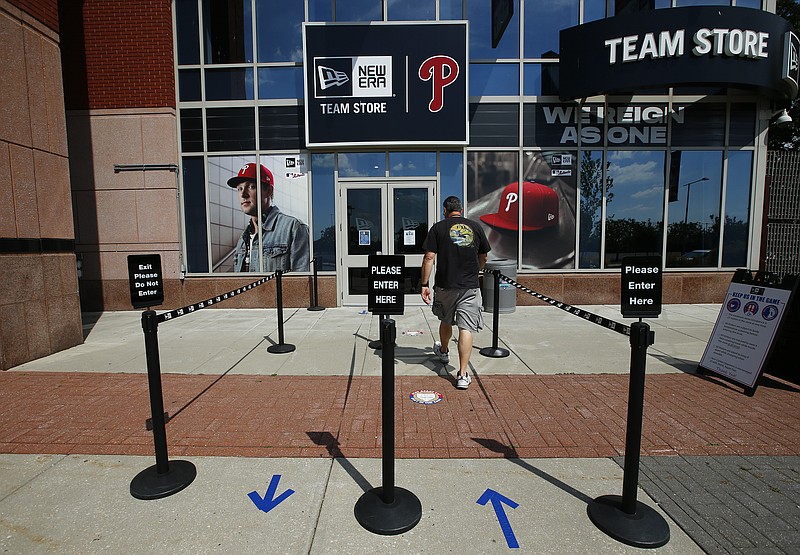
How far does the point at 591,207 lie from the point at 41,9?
10651mm

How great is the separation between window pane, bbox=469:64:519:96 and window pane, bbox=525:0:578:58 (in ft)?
1.81

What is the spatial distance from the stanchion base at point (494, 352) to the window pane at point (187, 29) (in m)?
8.94

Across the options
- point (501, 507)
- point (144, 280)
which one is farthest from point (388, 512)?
point (144, 280)

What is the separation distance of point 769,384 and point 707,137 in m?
7.08

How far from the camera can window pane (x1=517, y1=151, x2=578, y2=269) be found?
971cm

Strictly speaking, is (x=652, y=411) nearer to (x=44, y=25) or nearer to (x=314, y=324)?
(x=314, y=324)

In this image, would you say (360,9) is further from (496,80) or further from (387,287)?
(387,287)

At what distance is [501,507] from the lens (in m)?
2.73

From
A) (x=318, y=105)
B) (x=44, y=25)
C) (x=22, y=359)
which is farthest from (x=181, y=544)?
(x=318, y=105)

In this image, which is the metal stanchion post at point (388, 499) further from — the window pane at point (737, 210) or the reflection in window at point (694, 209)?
the window pane at point (737, 210)

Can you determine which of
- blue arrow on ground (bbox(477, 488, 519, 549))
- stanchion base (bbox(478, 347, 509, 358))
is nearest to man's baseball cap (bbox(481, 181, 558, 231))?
stanchion base (bbox(478, 347, 509, 358))

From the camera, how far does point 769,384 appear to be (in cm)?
491

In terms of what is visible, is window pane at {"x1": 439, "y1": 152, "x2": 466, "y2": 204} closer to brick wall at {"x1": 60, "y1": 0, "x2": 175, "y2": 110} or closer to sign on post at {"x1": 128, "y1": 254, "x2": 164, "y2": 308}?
brick wall at {"x1": 60, "y1": 0, "x2": 175, "y2": 110}

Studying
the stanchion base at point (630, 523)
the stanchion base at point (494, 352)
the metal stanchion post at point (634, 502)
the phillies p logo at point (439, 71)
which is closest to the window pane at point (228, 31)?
the phillies p logo at point (439, 71)
